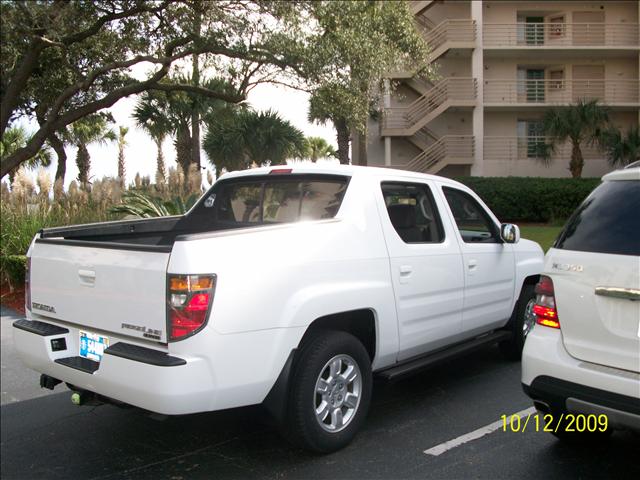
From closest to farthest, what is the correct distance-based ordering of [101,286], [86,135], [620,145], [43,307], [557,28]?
1. [101,286]
2. [43,307]
3. [620,145]
4. [86,135]
5. [557,28]

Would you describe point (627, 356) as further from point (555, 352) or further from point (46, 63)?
point (46, 63)

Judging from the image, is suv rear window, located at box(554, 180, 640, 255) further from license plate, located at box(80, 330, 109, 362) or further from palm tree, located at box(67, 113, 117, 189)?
palm tree, located at box(67, 113, 117, 189)

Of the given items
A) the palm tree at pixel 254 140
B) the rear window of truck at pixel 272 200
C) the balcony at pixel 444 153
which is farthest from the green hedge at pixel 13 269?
the balcony at pixel 444 153

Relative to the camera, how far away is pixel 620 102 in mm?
29297

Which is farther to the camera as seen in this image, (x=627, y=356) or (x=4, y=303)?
(x=4, y=303)

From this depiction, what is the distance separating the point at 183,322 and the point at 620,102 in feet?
103

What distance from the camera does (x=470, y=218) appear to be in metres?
5.43

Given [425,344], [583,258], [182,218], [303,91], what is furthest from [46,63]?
[583,258]

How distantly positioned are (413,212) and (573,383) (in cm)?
193

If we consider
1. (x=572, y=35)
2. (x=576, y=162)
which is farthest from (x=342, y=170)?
(x=572, y=35)

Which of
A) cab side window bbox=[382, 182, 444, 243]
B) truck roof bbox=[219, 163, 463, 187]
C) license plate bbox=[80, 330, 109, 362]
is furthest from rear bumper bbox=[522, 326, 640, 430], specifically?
license plate bbox=[80, 330, 109, 362]

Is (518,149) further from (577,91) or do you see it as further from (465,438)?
(465,438)

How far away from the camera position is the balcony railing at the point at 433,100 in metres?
28.4

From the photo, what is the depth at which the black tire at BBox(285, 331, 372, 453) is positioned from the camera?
3.59 metres
